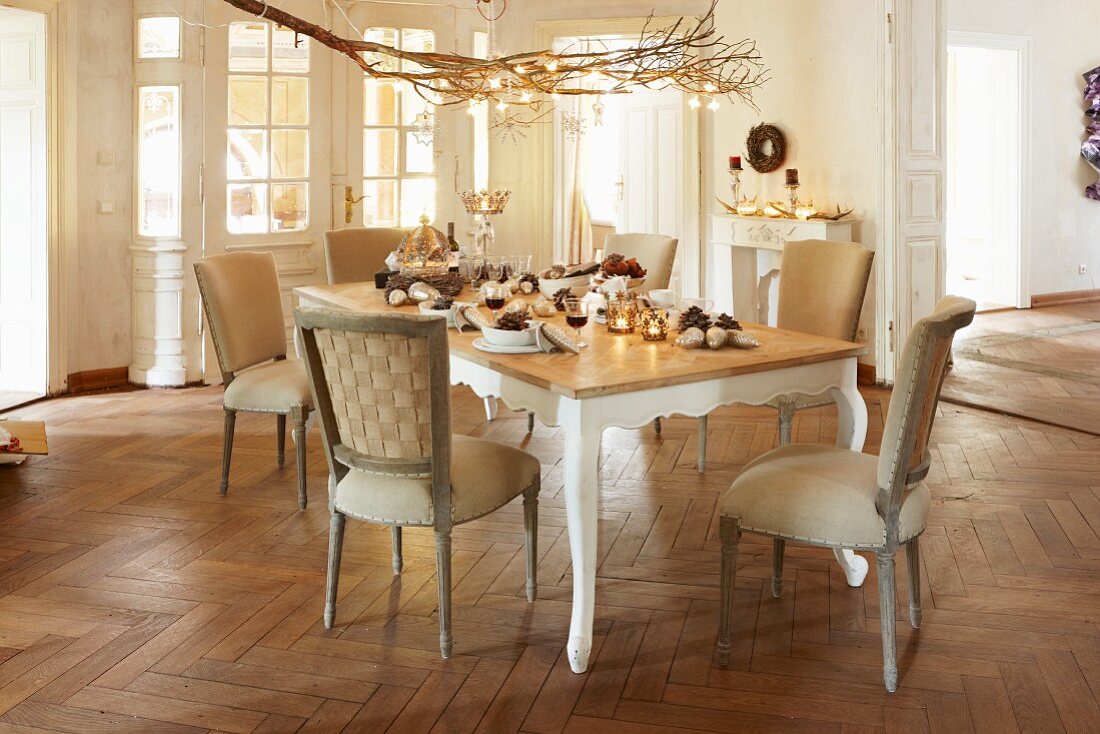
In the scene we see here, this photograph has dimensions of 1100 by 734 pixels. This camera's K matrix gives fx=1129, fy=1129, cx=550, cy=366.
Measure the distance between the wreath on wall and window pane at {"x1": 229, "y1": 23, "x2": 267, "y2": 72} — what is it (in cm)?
324

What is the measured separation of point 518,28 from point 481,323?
4.71 metres

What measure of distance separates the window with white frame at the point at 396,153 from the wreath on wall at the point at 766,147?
216 centimetres

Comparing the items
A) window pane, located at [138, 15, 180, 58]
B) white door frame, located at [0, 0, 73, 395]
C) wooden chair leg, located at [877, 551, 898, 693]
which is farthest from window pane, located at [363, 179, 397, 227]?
wooden chair leg, located at [877, 551, 898, 693]

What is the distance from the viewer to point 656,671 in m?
3.10

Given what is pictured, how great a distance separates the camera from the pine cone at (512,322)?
3.60 m

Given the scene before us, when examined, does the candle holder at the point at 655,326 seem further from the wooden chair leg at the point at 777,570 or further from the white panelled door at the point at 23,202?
the white panelled door at the point at 23,202

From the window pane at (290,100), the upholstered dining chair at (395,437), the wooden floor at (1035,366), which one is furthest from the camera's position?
the window pane at (290,100)

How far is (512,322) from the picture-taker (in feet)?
11.8

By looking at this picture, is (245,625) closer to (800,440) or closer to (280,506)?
(280,506)

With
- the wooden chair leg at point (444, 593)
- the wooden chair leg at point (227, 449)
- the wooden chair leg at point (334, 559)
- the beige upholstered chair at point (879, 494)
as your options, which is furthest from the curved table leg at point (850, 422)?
the wooden chair leg at point (227, 449)

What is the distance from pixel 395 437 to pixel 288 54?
464 centimetres

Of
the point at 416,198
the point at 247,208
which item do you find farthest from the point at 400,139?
the point at 247,208

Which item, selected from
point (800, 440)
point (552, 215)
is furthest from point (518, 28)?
point (800, 440)

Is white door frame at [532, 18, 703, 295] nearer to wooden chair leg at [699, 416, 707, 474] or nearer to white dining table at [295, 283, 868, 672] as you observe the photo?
wooden chair leg at [699, 416, 707, 474]
